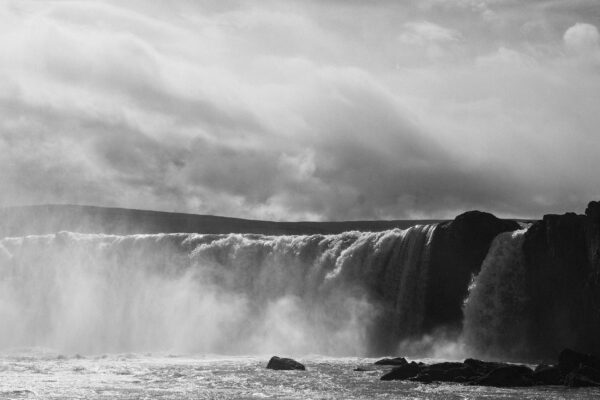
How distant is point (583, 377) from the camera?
48.2 m

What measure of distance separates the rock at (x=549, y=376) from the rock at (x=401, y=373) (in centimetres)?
620

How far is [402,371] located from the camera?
50.8 m

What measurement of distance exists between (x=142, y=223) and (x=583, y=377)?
134955 millimetres

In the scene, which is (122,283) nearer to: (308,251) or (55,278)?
(55,278)

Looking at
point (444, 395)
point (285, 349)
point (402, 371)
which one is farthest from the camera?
point (285, 349)

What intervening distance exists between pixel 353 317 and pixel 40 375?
1032 inches

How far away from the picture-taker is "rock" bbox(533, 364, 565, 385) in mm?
48969

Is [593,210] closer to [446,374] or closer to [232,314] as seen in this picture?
[446,374]

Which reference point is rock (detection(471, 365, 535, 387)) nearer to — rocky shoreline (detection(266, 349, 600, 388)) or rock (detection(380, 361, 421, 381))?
rocky shoreline (detection(266, 349, 600, 388))

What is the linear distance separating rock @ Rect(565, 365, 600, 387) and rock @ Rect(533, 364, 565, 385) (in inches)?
21.7

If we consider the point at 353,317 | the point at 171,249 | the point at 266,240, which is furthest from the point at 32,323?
the point at 353,317

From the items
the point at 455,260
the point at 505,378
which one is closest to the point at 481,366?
the point at 505,378

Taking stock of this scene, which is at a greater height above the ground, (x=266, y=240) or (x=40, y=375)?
(x=266, y=240)

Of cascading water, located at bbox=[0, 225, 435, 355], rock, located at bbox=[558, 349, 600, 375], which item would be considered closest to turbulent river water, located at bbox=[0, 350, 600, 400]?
rock, located at bbox=[558, 349, 600, 375]
